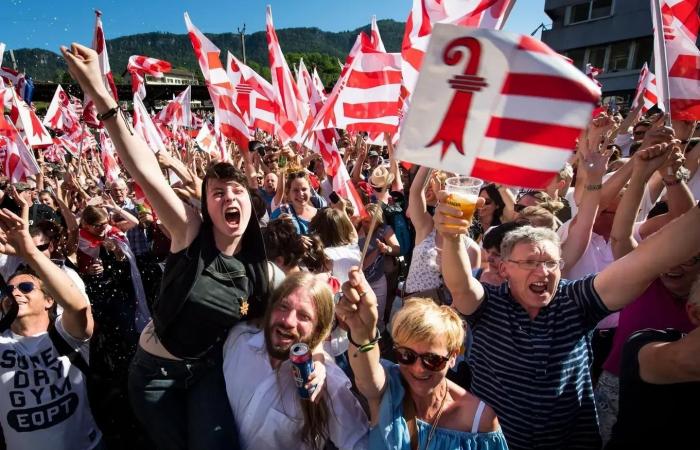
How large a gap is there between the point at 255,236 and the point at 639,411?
1803mm

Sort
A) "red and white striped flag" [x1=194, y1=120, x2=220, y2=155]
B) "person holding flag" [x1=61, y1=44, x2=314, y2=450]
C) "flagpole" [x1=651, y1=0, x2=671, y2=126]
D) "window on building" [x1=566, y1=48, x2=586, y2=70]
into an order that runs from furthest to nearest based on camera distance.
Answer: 1. "window on building" [x1=566, y1=48, x2=586, y2=70]
2. "red and white striped flag" [x1=194, y1=120, x2=220, y2=155]
3. "flagpole" [x1=651, y1=0, x2=671, y2=126]
4. "person holding flag" [x1=61, y1=44, x2=314, y2=450]

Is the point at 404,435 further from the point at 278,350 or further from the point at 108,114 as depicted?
the point at 108,114

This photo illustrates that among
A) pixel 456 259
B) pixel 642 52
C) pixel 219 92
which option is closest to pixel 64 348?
pixel 456 259

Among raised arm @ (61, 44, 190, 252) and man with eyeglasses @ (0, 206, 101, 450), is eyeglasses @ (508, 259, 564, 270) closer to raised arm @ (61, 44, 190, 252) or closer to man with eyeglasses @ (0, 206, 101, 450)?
raised arm @ (61, 44, 190, 252)

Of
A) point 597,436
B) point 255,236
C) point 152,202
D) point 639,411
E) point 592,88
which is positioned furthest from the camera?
point 255,236

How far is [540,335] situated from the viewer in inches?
73.2

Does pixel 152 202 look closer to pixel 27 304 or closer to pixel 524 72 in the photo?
Result: pixel 27 304

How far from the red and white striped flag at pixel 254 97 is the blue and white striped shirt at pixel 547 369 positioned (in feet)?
14.2

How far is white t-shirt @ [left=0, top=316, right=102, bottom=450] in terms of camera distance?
2.12 meters

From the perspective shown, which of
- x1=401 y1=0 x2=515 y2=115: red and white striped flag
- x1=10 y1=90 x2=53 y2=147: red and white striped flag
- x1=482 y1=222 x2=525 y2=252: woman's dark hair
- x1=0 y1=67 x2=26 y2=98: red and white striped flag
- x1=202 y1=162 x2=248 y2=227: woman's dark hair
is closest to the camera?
x1=202 y1=162 x2=248 y2=227: woman's dark hair

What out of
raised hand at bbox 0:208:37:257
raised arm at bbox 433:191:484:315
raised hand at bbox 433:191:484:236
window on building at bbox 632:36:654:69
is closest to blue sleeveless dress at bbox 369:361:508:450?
Answer: raised arm at bbox 433:191:484:315

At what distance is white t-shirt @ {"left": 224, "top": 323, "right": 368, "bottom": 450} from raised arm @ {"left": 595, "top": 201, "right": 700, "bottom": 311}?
3.93ft

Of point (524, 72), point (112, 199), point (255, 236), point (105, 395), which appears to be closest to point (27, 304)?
point (105, 395)

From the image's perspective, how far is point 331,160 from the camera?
187 inches
